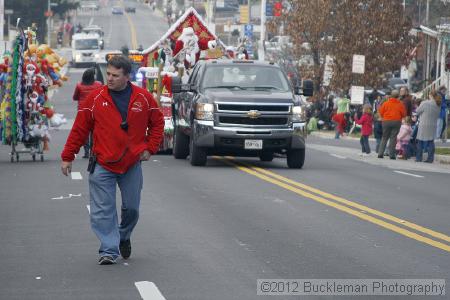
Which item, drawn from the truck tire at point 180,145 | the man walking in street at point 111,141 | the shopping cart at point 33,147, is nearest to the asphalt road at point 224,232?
the man walking in street at point 111,141

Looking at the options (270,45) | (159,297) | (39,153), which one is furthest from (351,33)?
(159,297)

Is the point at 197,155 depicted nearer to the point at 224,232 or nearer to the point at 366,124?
the point at 224,232

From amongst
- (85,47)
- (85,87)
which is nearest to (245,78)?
(85,87)

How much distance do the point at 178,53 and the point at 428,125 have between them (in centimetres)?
613

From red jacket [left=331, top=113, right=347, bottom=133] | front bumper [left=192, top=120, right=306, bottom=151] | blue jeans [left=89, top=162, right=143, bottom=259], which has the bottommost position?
red jacket [left=331, top=113, right=347, bottom=133]

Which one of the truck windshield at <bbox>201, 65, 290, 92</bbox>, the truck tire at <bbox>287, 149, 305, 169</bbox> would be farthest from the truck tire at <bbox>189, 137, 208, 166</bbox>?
the truck tire at <bbox>287, 149, 305, 169</bbox>

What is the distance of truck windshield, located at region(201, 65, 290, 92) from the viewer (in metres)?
24.3

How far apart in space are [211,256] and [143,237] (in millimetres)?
1588

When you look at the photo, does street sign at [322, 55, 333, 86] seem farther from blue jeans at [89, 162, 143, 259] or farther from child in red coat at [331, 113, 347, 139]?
blue jeans at [89, 162, 143, 259]

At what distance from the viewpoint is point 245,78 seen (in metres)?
24.4

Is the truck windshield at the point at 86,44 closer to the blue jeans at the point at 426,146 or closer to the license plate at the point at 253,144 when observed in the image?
the blue jeans at the point at 426,146

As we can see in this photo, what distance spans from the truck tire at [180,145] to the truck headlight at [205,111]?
7.27ft

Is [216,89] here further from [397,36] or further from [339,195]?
[397,36]

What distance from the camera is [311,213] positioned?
52.7 ft
